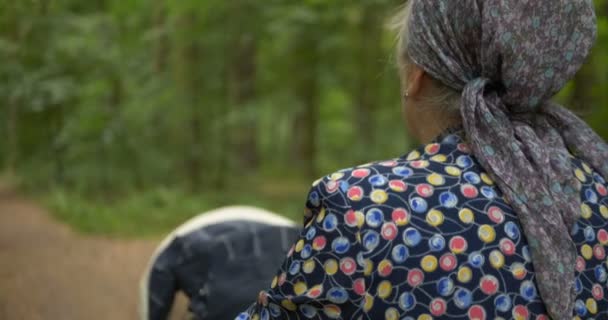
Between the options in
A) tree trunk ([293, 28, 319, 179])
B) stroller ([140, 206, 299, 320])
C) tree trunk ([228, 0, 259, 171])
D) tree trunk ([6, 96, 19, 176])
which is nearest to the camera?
stroller ([140, 206, 299, 320])

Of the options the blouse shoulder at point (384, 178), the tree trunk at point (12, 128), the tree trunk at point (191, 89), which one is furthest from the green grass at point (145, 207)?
the blouse shoulder at point (384, 178)

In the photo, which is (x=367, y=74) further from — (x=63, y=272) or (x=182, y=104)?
(x=63, y=272)

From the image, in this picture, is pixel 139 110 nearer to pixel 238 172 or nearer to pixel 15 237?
pixel 238 172

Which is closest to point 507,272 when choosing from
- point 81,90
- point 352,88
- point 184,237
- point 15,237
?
point 184,237

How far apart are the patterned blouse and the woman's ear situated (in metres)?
0.30

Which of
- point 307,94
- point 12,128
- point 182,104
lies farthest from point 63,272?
point 307,94

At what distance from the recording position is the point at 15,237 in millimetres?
7402

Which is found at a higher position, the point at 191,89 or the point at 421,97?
the point at 421,97

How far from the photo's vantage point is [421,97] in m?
1.79

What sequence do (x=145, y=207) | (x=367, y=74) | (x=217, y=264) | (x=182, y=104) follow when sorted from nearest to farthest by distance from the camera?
(x=217, y=264) → (x=145, y=207) → (x=182, y=104) → (x=367, y=74)

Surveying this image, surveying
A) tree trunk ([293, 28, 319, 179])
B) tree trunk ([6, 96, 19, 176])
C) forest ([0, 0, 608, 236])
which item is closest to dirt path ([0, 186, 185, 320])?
forest ([0, 0, 608, 236])

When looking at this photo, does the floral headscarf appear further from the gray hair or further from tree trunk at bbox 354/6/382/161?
tree trunk at bbox 354/6/382/161

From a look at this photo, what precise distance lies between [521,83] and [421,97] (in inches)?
10.7

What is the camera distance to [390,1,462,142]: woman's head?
1738 mm
